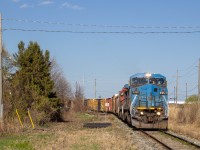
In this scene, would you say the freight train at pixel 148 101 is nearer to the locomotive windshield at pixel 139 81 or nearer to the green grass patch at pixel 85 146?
the locomotive windshield at pixel 139 81

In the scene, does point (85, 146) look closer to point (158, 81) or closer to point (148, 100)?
point (148, 100)

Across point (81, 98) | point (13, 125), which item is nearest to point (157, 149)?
point (13, 125)

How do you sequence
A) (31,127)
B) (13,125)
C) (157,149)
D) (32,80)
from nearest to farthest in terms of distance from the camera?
(157,149) < (13,125) < (31,127) < (32,80)

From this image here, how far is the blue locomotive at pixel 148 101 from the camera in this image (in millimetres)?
24156

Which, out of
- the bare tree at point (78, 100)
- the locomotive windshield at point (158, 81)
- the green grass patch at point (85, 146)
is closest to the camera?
the green grass patch at point (85, 146)

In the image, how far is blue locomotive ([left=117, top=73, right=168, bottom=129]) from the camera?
79.3 feet

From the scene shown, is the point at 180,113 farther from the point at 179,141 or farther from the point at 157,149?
the point at 157,149

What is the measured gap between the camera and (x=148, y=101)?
24719 mm

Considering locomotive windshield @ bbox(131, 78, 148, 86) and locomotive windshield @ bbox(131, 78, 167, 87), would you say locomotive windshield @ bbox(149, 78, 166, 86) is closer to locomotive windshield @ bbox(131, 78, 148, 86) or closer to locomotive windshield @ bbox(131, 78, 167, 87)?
locomotive windshield @ bbox(131, 78, 167, 87)

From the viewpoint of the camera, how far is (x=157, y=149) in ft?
49.2

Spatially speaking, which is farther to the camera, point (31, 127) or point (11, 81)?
point (11, 81)

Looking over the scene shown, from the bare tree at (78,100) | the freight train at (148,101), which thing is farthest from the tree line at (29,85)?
the bare tree at (78,100)

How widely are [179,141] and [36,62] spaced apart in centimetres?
1592

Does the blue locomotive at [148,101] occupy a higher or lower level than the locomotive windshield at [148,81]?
lower
